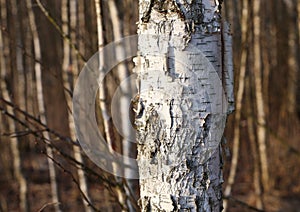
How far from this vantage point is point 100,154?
176cm

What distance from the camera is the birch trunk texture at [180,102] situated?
1.11m

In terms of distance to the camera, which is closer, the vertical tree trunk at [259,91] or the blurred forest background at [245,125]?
the vertical tree trunk at [259,91]

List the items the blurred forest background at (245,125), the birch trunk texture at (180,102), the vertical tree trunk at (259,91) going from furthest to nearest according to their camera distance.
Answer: the blurred forest background at (245,125), the vertical tree trunk at (259,91), the birch trunk texture at (180,102)

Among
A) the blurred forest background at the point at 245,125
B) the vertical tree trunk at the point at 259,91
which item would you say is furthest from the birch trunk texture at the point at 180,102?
the blurred forest background at the point at 245,125

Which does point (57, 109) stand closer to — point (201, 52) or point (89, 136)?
point (89, 136)

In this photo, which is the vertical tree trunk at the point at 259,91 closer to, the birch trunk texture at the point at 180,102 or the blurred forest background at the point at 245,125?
the blurred forest background at the point at 245,125

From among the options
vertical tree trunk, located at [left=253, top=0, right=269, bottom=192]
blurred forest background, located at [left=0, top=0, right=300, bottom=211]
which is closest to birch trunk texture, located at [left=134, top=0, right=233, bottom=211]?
vertical tree trunk, located at [left=253, top=0, right=269, bottom=192]

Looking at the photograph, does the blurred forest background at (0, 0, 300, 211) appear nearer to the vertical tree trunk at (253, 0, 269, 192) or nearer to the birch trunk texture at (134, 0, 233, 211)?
the vertical tree trunk at (253, 0, 269, 192)

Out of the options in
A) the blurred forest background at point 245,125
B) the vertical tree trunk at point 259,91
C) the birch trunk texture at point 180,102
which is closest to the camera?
the birch trunk texture at point 180,102

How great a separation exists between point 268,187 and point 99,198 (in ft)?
5.61

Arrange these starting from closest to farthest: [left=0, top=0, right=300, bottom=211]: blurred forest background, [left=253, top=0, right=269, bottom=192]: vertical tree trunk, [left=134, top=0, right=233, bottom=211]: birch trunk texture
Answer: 1. [left=134, top=0, right=233, bottom=211]: birch trunk texture
2. [left=253, top=0, right=269, bottom=192]: vertical tree trunk
3. [left=0, top=0, right=300, bottom=211]: blurred forest background

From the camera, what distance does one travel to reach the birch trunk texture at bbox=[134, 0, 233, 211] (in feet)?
3.63

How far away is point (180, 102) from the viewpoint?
1111 millimetres

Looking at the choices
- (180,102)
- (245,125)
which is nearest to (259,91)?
(245,125)
